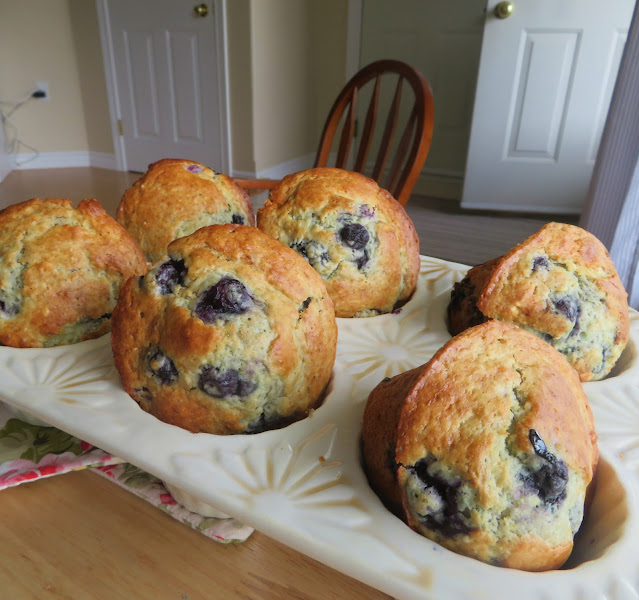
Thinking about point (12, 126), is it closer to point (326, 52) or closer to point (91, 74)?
point (91, 74)

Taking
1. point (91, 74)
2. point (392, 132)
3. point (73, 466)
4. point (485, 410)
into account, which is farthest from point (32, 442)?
point (91, 74)

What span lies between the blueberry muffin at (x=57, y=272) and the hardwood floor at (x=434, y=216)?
92.2 inches

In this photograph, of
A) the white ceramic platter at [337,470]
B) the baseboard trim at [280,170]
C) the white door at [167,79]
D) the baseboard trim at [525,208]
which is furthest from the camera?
the baseboard trim at [280,170]

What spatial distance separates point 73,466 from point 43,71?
4.55 m

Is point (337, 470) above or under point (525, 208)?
above

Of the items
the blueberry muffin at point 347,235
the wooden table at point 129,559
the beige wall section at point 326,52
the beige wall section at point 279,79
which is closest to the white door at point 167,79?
the beige wall section at point 279,79

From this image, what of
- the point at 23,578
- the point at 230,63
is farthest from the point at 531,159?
the point at 23,578

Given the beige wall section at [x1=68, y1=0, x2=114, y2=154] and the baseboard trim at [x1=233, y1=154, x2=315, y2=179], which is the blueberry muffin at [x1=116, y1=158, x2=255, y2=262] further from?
the beige wall section at [x1=68, y1=0, x2=114, y2=154]

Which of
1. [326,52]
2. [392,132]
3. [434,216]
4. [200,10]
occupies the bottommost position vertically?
[434,216]

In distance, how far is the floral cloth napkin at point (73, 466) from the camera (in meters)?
0.57

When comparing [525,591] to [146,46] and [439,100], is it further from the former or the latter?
[146,46]

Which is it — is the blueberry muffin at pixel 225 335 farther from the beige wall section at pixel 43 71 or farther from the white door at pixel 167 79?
the beige wall section at pixel 43 71

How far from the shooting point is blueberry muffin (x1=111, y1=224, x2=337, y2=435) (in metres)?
0.57

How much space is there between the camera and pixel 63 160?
4.50 meters
